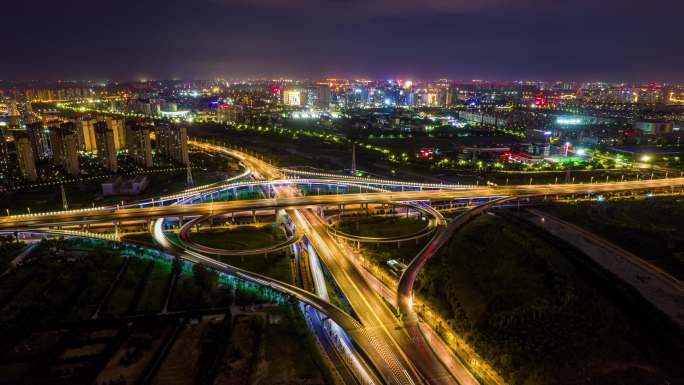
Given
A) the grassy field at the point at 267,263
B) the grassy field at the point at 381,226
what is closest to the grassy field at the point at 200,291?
the grassy field at the point at 267,263

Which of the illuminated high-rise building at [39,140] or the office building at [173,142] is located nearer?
the office building at [173,142]

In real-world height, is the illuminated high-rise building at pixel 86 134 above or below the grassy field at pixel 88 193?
above

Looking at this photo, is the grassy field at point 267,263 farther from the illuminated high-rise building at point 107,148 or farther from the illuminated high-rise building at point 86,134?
the illuminated high-rise building at point 86,134

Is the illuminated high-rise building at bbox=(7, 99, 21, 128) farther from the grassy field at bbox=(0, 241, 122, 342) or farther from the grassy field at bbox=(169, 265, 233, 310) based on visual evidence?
the grassy field at bbox=(169, 265, 233, 310)

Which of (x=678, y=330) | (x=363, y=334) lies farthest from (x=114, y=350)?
(x=678, y=330)

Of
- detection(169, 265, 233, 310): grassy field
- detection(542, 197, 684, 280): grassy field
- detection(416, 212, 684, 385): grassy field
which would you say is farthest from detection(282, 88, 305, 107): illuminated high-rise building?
detection(169, 265, 233, 310): grassy field

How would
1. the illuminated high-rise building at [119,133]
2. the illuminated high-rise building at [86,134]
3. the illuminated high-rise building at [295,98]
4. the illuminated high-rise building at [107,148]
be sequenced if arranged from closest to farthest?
the illuminated high-rise building at [107,148]
the illuminated high-rise building at [86,134]
the illuminated high-rise building at [119,133]
the illuminated high-rise building at [295,98]

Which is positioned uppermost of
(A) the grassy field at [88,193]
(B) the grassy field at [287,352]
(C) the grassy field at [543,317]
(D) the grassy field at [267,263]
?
(A) the grassy field at [88,193]
